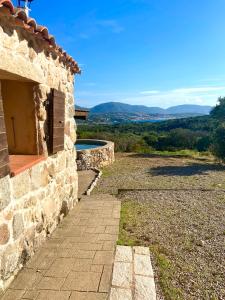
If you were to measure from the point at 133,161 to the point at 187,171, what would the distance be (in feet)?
10.4

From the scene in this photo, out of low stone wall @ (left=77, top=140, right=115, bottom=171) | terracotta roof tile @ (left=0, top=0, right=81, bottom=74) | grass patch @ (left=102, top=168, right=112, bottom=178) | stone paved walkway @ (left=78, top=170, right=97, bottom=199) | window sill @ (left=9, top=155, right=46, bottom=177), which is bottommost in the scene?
grass patch @ (left=102, top=168, right=112, bottom=178)

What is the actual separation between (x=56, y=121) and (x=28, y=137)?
586mm

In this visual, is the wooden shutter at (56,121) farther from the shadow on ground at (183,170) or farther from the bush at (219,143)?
the bush at (219,143)

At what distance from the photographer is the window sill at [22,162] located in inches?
134

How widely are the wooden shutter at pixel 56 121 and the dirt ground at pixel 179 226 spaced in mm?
1912

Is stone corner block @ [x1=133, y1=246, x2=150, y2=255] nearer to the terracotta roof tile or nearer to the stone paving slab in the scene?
the stone paving slab

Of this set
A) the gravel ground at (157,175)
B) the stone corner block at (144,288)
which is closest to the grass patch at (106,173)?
the gravel ground at (157,175)

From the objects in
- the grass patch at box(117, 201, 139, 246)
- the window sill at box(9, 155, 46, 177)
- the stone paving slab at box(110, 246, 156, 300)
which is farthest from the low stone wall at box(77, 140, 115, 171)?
the stone paving slab at box(110, 246, 156, 300)

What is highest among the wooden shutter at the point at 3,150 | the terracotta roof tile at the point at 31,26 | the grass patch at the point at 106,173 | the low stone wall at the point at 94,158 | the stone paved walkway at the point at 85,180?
the terracotta roof tile at the point at 31,26

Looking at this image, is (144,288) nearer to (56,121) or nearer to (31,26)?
(56,121)

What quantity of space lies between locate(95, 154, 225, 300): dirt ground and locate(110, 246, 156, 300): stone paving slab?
0.14 meters

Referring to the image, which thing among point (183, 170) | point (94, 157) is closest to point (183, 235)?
point (183, 170)

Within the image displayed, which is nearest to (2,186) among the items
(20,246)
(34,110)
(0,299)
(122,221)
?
(20,246)

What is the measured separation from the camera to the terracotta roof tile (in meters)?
2.73
